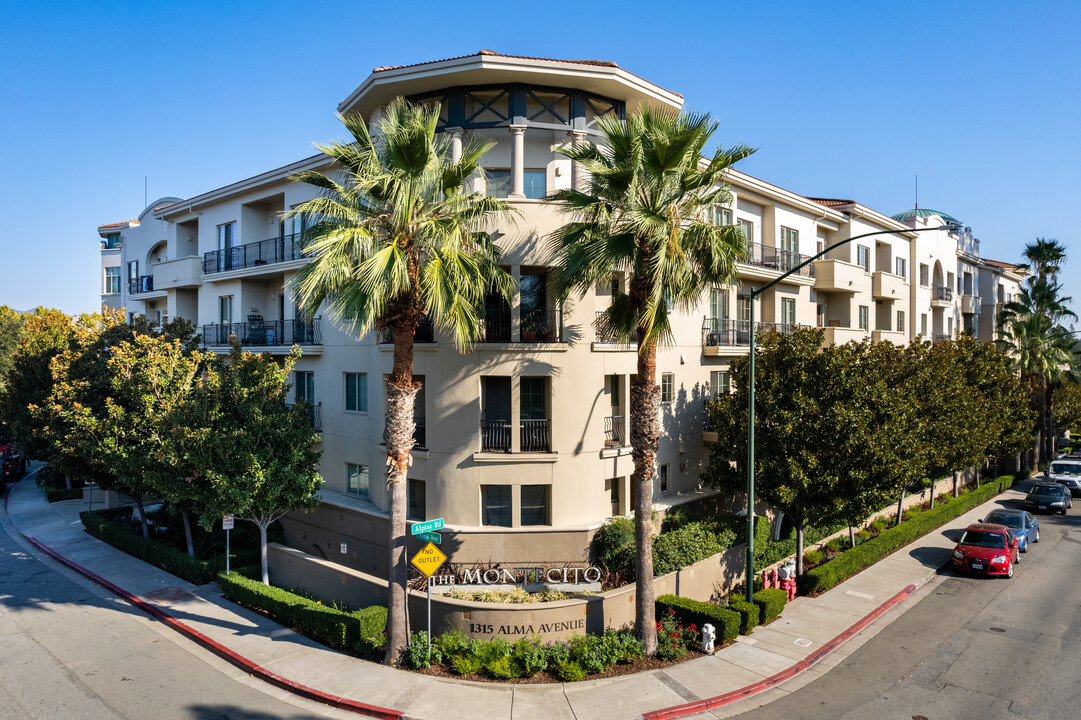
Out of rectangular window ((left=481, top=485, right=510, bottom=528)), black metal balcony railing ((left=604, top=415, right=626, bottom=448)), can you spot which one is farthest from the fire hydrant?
rectangular window ((left=481, top=485, right=510, bottom=528))

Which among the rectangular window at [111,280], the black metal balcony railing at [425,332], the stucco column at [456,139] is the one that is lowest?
the black metal balcony railing at [425,332]

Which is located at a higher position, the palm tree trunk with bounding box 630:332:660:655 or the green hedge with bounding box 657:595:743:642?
the palm tree trunk with bounding box 630:332:660:655

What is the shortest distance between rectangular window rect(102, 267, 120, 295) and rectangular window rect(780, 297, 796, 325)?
42.4m

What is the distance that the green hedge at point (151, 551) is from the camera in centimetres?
2111

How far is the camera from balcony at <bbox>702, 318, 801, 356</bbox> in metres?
25.1

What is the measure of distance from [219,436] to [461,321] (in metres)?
9.09

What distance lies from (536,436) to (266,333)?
14536mm

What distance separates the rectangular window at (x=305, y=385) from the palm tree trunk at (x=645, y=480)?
1505cm

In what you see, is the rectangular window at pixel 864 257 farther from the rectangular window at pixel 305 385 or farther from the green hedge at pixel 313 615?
the green hedge at pixel 313 615

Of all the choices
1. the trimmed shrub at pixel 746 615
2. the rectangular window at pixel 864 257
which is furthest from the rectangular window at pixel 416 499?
the rectangular window at pixel 864 257

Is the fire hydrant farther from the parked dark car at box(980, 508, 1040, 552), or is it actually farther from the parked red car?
the parked dark car at box(980, 508, 1040, 552)

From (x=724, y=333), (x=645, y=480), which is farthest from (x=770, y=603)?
(x=724, y=333)

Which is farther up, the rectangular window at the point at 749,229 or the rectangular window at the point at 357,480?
the rectangular window at the point at 749,229

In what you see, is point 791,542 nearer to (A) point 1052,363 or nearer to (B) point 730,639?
(B) point 730,639
